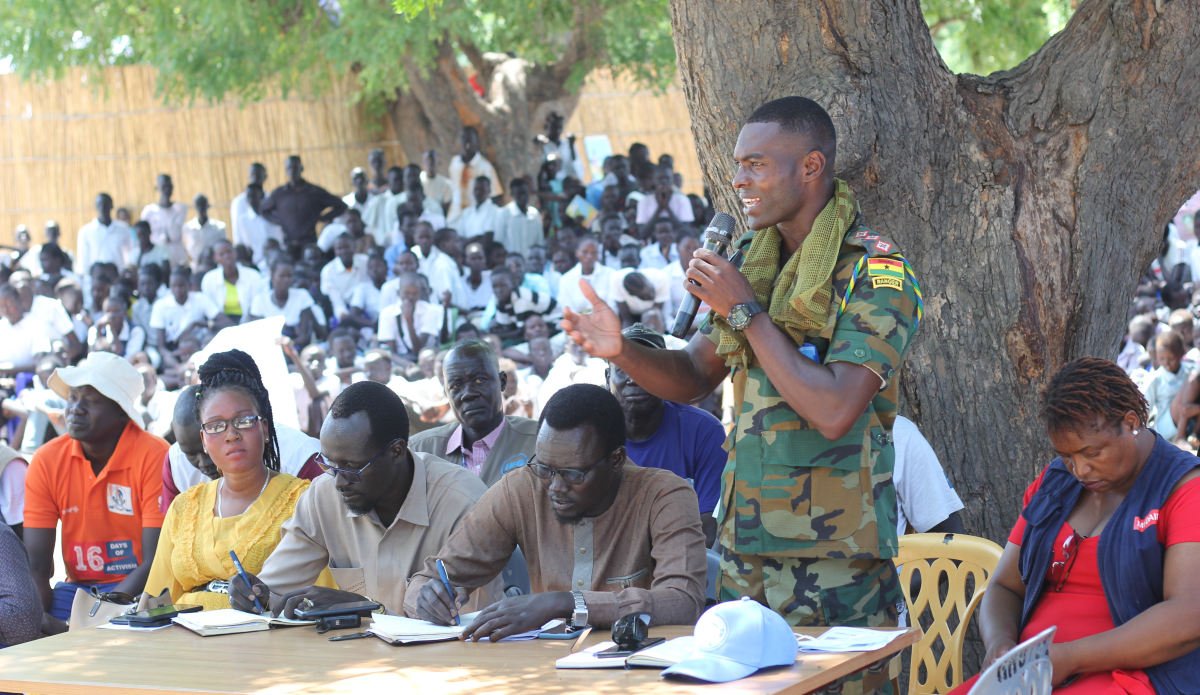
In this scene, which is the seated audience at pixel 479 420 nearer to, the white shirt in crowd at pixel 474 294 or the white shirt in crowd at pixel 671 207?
the white shirt in crowd at pixel 474 294

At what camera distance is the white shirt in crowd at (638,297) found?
417 inches

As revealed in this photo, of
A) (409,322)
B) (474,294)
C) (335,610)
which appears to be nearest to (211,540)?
(335,610)

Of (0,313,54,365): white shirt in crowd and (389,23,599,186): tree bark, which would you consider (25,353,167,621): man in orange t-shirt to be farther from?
(389,23,599,186): tree bark

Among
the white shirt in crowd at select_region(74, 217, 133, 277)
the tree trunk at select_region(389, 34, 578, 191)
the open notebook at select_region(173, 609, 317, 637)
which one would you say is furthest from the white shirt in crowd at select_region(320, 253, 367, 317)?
the open notebook at select_region(173, 609, 317, 637)

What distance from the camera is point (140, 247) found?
1499 cm

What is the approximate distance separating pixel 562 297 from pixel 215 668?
9.05m

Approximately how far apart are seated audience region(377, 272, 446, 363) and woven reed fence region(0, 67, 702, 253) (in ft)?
21.9

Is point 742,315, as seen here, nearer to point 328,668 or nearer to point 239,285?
point 328,668

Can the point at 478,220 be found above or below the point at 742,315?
above

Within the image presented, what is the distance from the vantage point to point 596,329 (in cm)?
291

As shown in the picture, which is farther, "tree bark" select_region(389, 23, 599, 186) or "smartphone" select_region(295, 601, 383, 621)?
"tree bark" select_region(389, 23, 599, 186)

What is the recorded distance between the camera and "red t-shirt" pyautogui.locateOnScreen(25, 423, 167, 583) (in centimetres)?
534

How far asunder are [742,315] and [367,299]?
1019cm

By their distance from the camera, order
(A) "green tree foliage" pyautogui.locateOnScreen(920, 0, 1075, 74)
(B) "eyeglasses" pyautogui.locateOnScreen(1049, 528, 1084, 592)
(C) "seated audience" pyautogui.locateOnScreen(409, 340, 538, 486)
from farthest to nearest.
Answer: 1. (A) "green tree foliage" pyautogui.locateOnScreen(920, 0, 1075, 74)
2. (C) "seated audience" pyautogui.locateOnScreen(409, 340, 538, 486)
3. (B) "eyeglasses" pyautogui.locateOnScreen(1049, 528, 1084, 592)
